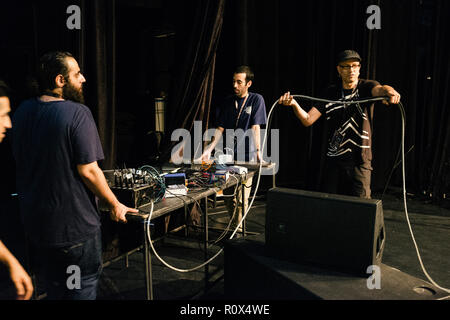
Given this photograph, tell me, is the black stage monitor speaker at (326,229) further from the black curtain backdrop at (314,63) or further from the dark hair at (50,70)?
the black curtain backdrop at (314,63)

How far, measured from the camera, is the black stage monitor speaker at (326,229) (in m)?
1.53

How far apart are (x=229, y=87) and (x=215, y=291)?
260cm

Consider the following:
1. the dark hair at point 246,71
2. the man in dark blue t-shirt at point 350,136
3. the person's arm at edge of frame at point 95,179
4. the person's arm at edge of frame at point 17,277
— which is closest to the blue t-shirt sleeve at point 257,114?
the dark hair at point 246,71

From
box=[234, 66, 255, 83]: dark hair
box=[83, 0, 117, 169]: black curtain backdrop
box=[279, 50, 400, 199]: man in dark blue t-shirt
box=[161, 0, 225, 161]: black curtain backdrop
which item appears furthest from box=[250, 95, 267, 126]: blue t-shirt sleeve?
box=[83, 0, 117, 169]: black curtain backdrop

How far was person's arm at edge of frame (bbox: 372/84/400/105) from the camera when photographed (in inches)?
79.3

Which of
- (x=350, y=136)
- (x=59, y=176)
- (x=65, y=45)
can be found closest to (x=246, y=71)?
(x=350, y=136)

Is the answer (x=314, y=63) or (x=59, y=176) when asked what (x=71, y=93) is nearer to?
(x=59, y=176)

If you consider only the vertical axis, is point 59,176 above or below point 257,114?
below

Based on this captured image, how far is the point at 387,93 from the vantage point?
2.21m

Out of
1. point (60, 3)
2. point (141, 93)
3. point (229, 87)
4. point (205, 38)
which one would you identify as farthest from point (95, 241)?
point (141, 93)

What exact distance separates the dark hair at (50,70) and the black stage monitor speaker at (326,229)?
1095mm

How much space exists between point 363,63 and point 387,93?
2861mm

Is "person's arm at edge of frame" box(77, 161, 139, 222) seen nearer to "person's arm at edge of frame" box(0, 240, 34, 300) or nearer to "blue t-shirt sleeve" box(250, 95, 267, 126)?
"person's arm at edge of frame" box(0, 240, 34, 300)

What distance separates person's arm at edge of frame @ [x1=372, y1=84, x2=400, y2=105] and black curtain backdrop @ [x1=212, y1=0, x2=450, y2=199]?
→ 2.10 metres
